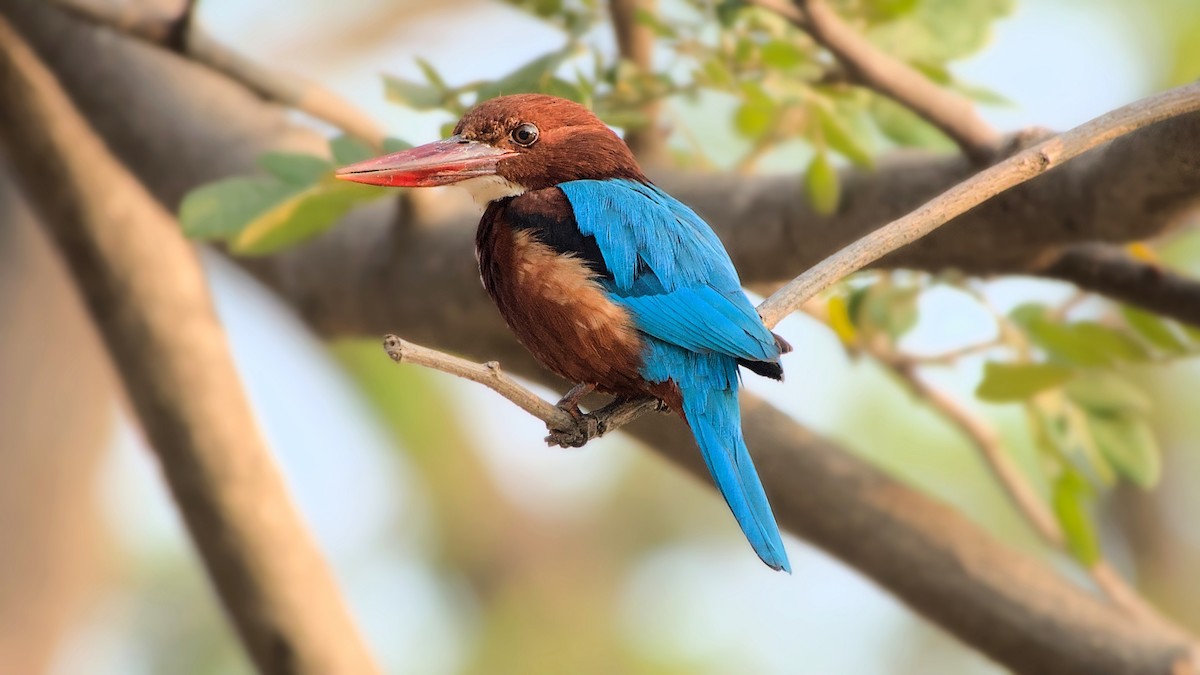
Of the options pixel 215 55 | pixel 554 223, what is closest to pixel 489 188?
pixel 554 223

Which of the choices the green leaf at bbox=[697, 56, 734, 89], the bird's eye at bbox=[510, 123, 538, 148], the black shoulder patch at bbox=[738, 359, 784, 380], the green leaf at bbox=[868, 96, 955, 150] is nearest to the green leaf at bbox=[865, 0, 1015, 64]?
the green leaf at bbox=[868, 96, 955, 150]

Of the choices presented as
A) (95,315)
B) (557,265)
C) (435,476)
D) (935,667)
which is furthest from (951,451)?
(557,265)

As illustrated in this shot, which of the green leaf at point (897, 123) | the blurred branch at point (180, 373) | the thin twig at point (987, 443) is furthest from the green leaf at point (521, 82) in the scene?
the blurred branch at point (180, 373)

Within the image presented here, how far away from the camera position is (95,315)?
3.37m

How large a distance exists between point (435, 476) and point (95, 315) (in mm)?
4218

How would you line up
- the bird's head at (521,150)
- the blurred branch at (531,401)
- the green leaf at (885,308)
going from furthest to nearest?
the green leaf at (885,308)
the bird's head at (521,150)
the blurred branch at (531,401)

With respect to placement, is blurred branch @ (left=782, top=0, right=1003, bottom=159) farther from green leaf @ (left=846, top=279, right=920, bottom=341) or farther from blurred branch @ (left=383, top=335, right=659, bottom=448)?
→ blurred branch @ (left=383, top=335, right=659, bottom=448)

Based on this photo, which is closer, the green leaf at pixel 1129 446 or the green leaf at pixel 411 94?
the green leaf at pixel 411 94

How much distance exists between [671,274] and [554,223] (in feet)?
0.68

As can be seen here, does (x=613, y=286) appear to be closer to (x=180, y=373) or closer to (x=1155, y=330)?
(x=1155, y=330)

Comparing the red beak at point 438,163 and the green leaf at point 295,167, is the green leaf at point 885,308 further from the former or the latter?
the green leaf at point 295,167

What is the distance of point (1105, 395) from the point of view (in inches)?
108

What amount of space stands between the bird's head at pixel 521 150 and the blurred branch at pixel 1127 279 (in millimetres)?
975

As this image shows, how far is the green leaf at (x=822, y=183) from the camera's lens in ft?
8.15
